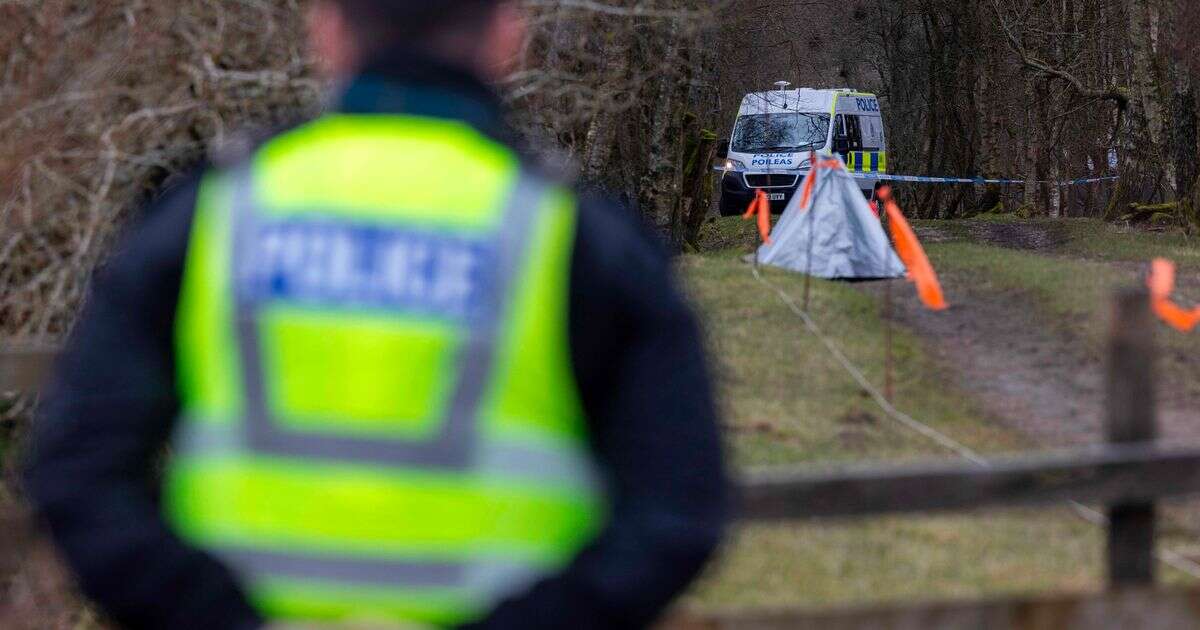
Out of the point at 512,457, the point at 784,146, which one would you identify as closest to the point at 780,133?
the point at 784,146

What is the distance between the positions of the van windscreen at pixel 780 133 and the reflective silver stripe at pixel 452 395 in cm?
2727

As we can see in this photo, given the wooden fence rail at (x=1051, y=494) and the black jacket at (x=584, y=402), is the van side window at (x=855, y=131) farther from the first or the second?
the black jacket at (x=584, y=402)

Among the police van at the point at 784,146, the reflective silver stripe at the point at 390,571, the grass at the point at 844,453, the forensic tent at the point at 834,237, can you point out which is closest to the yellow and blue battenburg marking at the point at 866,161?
the police van at the point at 784,146

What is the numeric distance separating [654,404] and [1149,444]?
3.58 m

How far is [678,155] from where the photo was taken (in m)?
19.2

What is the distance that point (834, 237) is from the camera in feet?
52.0

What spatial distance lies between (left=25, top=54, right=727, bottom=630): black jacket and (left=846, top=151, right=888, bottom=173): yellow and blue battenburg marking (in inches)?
1100

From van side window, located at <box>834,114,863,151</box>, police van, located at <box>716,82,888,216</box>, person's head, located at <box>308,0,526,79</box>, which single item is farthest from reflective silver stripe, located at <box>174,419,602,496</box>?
van side window, located at <box>834,114,863,151</box>

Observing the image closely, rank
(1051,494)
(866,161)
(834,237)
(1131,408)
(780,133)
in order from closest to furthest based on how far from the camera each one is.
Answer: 1. (1051,494)
2. (1131,408)
3. (834,237)
4. (780,133)
5. (866,161)

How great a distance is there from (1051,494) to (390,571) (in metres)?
3.50

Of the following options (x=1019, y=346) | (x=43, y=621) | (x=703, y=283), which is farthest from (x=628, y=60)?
(x=43, y=621)

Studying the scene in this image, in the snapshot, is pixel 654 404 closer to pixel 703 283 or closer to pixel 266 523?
pixel 266 523

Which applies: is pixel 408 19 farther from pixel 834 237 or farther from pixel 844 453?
pixel 834 237

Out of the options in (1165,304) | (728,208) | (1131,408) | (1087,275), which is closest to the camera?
(1131,408)
